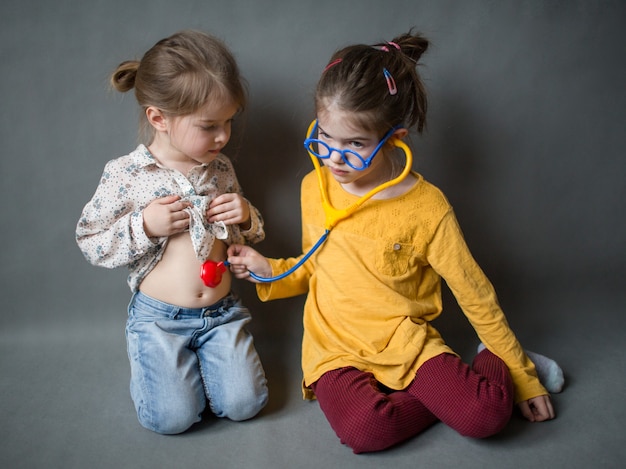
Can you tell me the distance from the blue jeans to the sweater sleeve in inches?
22.4

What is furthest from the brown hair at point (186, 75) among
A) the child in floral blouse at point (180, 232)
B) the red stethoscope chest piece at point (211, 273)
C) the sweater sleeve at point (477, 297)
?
the sweater sleeve at point (477, 297)

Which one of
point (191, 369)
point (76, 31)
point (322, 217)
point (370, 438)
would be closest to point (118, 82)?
point (76, 31)

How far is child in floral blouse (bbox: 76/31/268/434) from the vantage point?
1439 millimetres

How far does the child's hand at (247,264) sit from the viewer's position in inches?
63.4

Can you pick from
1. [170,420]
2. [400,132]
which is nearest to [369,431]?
[170,420]

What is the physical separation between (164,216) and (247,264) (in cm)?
27

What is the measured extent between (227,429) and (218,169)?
687 millimetres

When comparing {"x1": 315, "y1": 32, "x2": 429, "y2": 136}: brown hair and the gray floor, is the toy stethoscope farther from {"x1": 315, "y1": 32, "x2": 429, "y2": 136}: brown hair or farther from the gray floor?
the gray floor

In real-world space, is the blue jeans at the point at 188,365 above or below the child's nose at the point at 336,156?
below

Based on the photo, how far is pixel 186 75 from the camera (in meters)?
1.42

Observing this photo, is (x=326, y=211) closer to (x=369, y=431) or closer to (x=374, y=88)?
(x=374, y=88)

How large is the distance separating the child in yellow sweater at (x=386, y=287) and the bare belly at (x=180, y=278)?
0.10 m

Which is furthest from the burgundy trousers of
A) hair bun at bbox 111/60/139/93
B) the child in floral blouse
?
hair bun at bbox 111/60/139/93

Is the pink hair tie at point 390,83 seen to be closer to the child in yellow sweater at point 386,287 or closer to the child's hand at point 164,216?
the child in yellow sweater at point 386,287
